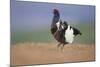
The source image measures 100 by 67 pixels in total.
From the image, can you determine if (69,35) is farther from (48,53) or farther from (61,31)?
(48,53)

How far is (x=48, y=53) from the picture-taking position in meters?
2.46

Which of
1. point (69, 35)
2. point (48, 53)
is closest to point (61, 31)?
point (69, 35)

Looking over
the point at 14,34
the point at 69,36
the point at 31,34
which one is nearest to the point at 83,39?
the point at 69,36

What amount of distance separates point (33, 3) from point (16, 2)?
0.20m

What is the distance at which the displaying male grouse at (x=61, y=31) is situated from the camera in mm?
2488

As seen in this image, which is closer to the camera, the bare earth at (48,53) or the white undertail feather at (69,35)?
the bare earth at (48,53)

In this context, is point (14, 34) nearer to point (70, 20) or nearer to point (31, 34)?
point (31, 34)

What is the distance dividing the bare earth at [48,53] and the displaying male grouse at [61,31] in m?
0.08

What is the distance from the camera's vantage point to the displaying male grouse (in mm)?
2488

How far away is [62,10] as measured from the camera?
99.5 inches

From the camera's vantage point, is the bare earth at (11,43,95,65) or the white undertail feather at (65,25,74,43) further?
the white undertail feather at (65,25,74,43)

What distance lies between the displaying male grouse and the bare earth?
3.1 inches

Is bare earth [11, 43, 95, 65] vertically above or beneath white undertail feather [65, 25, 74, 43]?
beneath
